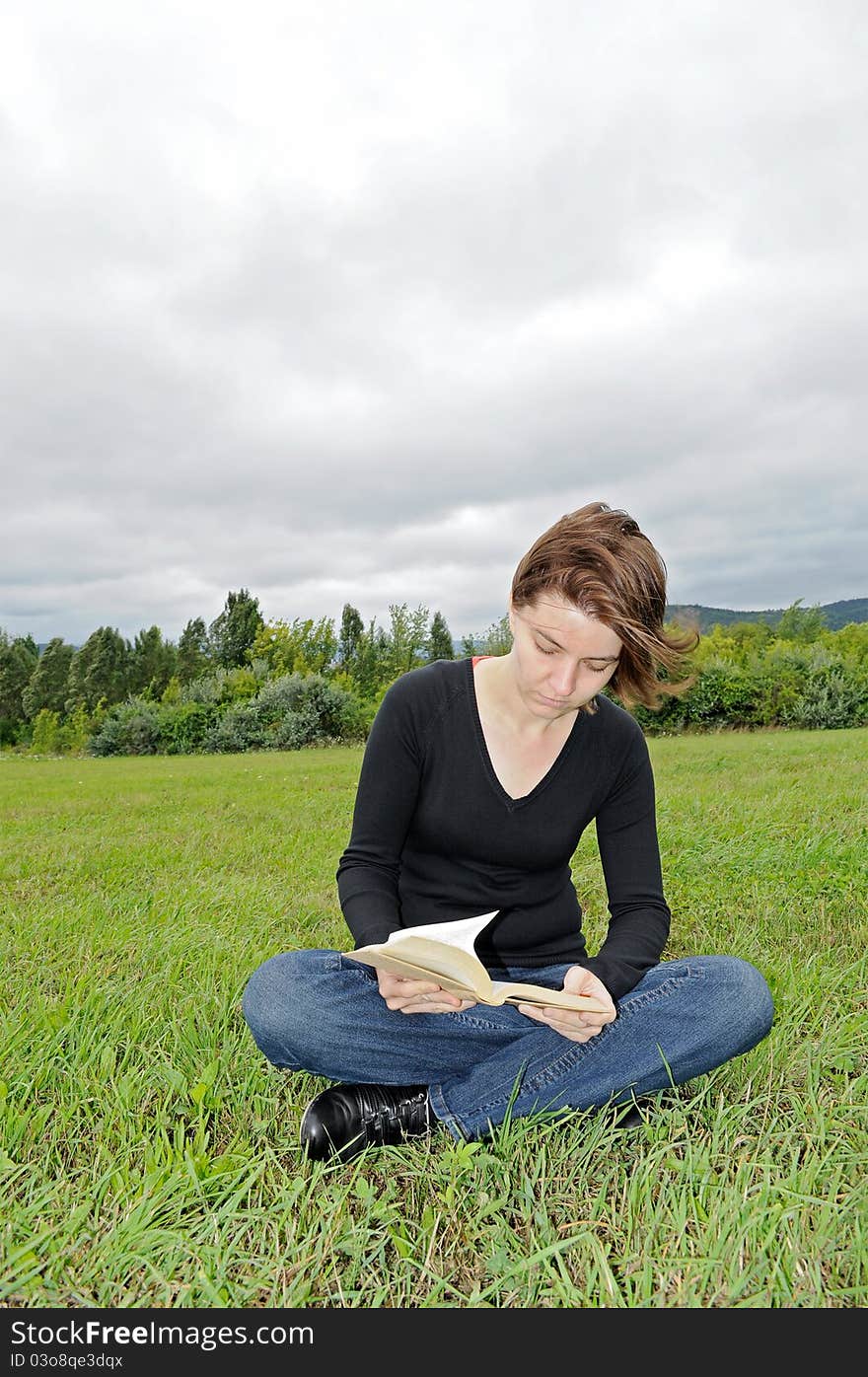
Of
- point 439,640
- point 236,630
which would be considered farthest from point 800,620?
point 236,630

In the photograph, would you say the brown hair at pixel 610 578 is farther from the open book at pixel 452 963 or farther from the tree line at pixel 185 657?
the tree line at pixel 185 657

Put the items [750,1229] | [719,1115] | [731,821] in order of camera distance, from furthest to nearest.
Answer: [731,821] < [719,1115] < [750,1229]

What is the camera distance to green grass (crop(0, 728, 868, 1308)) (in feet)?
5.36

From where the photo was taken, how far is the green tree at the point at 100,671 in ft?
94.6

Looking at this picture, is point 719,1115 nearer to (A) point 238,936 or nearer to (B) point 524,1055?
(B) point 524,1055

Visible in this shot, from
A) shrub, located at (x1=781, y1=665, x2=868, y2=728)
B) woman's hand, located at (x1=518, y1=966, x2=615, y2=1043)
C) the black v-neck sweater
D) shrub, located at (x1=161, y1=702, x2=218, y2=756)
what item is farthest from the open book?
shrub, located at (x1=781, y1=665, x2=868, y2=728)

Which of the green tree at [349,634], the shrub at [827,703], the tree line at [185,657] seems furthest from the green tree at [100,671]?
the shrub at [827,703]

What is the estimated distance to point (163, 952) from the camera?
10.5ft

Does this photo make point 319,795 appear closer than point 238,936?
No

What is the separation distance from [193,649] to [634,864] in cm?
2956

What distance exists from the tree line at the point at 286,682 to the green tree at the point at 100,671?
4cm

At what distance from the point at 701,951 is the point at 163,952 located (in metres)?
1.99

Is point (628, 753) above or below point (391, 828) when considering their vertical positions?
above

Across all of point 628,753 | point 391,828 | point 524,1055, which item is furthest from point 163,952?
point 628,753
